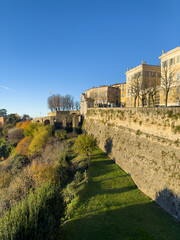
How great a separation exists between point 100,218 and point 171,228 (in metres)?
4.81

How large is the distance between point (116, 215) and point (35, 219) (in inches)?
256

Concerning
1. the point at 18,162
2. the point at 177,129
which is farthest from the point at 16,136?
the point at 177,129

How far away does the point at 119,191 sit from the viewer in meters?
13.2

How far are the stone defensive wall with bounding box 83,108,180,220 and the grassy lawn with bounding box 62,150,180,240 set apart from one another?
3.43 feet

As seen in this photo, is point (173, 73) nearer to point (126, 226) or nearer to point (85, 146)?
point (85, 146)

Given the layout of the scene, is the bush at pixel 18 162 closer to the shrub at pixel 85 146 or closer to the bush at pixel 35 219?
the shrub at pixel 85 146

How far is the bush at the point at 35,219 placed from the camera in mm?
6105

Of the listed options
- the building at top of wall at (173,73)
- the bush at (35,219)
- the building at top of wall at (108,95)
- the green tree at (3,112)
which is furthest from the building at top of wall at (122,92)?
the green tree at (3,112)

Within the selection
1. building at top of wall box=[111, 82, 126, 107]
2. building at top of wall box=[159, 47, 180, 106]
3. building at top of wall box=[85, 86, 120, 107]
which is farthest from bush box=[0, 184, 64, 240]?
building at top of wall box=[85, 86, 120, 107]

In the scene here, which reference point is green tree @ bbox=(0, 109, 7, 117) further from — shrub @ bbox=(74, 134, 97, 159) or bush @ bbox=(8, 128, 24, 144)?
shrub @ bbox=(74, 134, 97, 159)

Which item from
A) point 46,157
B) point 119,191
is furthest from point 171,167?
point 46,157

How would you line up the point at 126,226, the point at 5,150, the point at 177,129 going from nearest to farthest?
the point at 126,226
the point at 177,129
the point at 5,150

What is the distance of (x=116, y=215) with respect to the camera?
34.4 ft

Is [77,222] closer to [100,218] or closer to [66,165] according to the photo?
[100,218]
